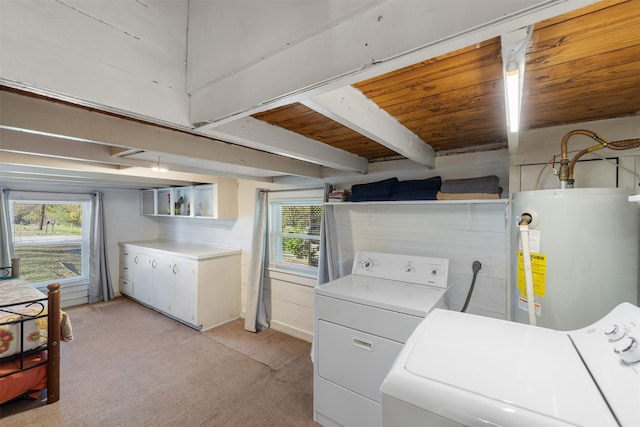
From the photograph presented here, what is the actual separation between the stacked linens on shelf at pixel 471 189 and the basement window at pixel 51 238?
5475 millimetres

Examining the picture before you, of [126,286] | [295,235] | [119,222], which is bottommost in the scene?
[126,286]

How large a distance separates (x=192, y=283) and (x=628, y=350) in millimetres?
3814

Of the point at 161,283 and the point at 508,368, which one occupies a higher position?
the point at 508,368

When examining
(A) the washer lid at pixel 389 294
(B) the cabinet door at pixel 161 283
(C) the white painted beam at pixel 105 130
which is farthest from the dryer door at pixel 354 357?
(B) the cabinet door at pixel 161 283

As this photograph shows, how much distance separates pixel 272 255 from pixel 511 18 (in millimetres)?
3490

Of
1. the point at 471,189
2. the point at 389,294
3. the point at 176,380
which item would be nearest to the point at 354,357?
the point at 389,294

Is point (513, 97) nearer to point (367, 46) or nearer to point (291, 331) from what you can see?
point (367, 46)

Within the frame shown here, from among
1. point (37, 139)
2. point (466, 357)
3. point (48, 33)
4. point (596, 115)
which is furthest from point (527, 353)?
point (37, 139)

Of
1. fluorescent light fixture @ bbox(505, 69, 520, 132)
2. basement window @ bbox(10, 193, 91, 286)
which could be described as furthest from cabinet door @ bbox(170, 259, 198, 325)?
fluorescent light fixture @ bbox(505, 69, 520, 132)

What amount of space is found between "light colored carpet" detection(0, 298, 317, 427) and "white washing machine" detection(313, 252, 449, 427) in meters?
0.36

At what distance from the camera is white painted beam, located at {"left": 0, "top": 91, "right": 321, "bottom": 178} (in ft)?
3.83

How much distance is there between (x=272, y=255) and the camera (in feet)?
12.2

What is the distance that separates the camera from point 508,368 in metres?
0.83

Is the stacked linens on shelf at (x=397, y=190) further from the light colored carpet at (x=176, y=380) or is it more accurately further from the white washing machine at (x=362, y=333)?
the light colored carpet at (x=176, y=380)
